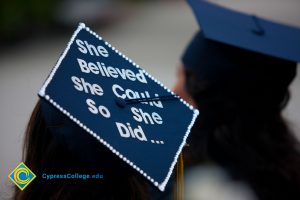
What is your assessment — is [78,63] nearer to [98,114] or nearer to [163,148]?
[98,114]

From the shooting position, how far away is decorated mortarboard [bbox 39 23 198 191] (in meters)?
1.26

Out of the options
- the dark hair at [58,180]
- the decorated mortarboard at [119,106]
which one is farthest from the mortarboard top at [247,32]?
the dark hair at [58,180]

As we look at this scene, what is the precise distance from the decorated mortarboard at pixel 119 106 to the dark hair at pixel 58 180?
7 centimetres

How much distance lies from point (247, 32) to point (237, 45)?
116mm

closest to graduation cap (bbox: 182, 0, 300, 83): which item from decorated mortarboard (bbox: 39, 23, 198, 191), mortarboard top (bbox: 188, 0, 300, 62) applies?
mortarboard top (bbox: 188, 0, 300, 62)

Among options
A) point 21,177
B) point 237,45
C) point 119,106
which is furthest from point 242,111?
point 21,177

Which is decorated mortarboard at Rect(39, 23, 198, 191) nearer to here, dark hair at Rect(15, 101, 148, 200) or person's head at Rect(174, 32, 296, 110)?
A: dark hair at Rect(15, 101, 148, 200)

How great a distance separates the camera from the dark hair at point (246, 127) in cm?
233

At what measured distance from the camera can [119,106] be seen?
4.56 ft

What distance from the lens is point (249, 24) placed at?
2508mm

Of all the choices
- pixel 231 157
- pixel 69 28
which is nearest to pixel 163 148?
pixel 231 157

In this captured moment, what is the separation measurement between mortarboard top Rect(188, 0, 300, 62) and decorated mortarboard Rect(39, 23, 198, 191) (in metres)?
0.90

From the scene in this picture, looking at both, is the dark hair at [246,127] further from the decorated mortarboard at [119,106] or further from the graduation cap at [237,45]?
the decorated mortarboard at [119,106]
